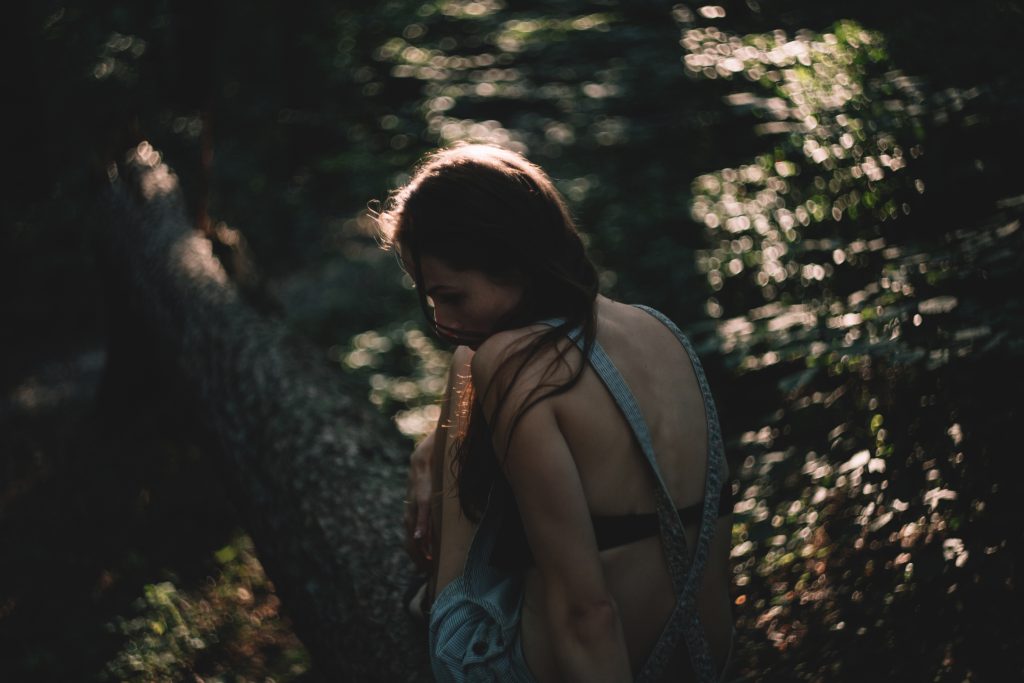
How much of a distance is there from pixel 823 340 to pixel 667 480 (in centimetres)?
104

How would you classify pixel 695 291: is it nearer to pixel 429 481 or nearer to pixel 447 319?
pixel 429 481

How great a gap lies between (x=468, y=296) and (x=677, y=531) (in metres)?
0.69

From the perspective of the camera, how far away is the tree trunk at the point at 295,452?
2.62 meters

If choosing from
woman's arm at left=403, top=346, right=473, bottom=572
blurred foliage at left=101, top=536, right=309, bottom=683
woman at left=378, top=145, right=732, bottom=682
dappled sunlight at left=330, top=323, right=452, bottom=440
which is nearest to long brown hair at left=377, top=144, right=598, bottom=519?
woman at left=378, top=145, right=732, bottom=682

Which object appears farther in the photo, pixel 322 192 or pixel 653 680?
pixel 322 192

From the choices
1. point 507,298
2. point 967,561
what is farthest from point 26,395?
point 967,561

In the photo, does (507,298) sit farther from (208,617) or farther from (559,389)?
(208,617)

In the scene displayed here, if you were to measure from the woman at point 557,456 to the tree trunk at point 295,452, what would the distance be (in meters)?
0.70

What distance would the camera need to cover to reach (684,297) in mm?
4566

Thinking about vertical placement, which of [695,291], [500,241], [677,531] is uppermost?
[500,241]

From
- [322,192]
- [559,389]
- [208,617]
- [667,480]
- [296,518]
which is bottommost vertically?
[322,192]

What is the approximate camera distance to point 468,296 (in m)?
1.79

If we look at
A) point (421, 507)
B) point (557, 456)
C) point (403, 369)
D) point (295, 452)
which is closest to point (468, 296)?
point (557, 456)

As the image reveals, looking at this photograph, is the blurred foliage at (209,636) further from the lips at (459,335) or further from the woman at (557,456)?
the lips at (459,335)
